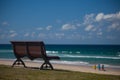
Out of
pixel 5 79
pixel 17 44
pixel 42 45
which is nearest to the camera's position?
pixel 5 79

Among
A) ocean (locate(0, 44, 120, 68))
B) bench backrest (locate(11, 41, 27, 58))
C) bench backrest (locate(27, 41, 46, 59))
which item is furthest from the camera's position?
ocean (locate(0, 44, 120, 68))

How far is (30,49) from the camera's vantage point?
1362cm

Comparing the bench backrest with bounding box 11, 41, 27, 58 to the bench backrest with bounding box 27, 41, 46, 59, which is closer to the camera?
the bench backrest with bounding box 27, 41, 46, 59

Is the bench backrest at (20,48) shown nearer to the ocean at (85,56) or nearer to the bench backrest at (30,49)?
the bench backrest at (30,49)

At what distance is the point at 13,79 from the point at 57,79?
1.53 meters

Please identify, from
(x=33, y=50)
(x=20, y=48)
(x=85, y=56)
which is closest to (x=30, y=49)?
(x=33, y=50)

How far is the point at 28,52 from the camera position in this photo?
13.7 metres

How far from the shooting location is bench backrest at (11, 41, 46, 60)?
43.3 feet

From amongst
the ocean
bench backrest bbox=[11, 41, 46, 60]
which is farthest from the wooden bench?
the ocean

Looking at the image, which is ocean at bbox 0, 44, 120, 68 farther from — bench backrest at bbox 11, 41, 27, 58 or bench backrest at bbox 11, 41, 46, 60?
bench backrest at bbox 11, 41, 46, 60

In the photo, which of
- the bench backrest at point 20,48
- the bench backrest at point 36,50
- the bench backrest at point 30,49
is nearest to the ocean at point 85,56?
the bench backrest at point 20,48

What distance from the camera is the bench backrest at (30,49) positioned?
43.3ft

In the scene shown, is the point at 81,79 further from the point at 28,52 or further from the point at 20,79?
the point at 28,52

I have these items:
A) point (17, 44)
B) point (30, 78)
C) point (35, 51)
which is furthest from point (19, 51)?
point (30, 78)
